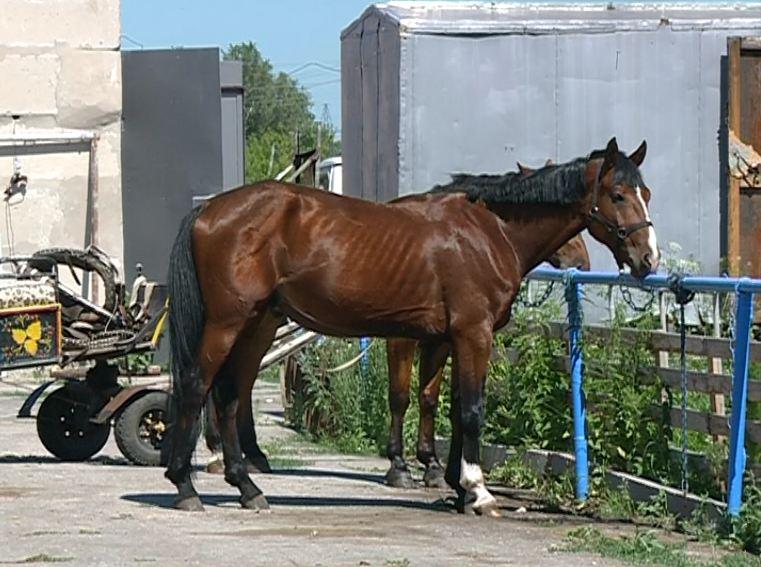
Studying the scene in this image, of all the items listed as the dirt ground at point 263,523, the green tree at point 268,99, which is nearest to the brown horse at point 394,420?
the dirt ground at point 263,523

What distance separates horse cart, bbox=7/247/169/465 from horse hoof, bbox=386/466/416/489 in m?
1.96

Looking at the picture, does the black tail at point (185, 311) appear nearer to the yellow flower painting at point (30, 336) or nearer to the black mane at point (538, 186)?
the black mane at point (538, 186)

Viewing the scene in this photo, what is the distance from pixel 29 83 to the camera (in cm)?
2652

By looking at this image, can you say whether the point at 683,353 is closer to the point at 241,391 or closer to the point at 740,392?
Result: the point at 740,392

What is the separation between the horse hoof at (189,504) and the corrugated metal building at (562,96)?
6.18 meters

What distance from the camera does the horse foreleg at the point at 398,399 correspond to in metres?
13.1

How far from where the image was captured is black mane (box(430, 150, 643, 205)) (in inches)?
461

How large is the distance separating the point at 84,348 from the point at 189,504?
2.94m

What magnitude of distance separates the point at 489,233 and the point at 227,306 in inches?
73.0

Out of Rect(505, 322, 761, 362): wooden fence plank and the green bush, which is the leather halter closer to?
Rect(505, 322, 761, 362): wooden fence plank

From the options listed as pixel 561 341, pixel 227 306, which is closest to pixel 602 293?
pixel 561 341

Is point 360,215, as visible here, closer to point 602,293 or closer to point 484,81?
point 602,293

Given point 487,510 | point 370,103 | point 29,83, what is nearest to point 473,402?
point 487,510

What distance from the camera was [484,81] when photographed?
56.0 ft
